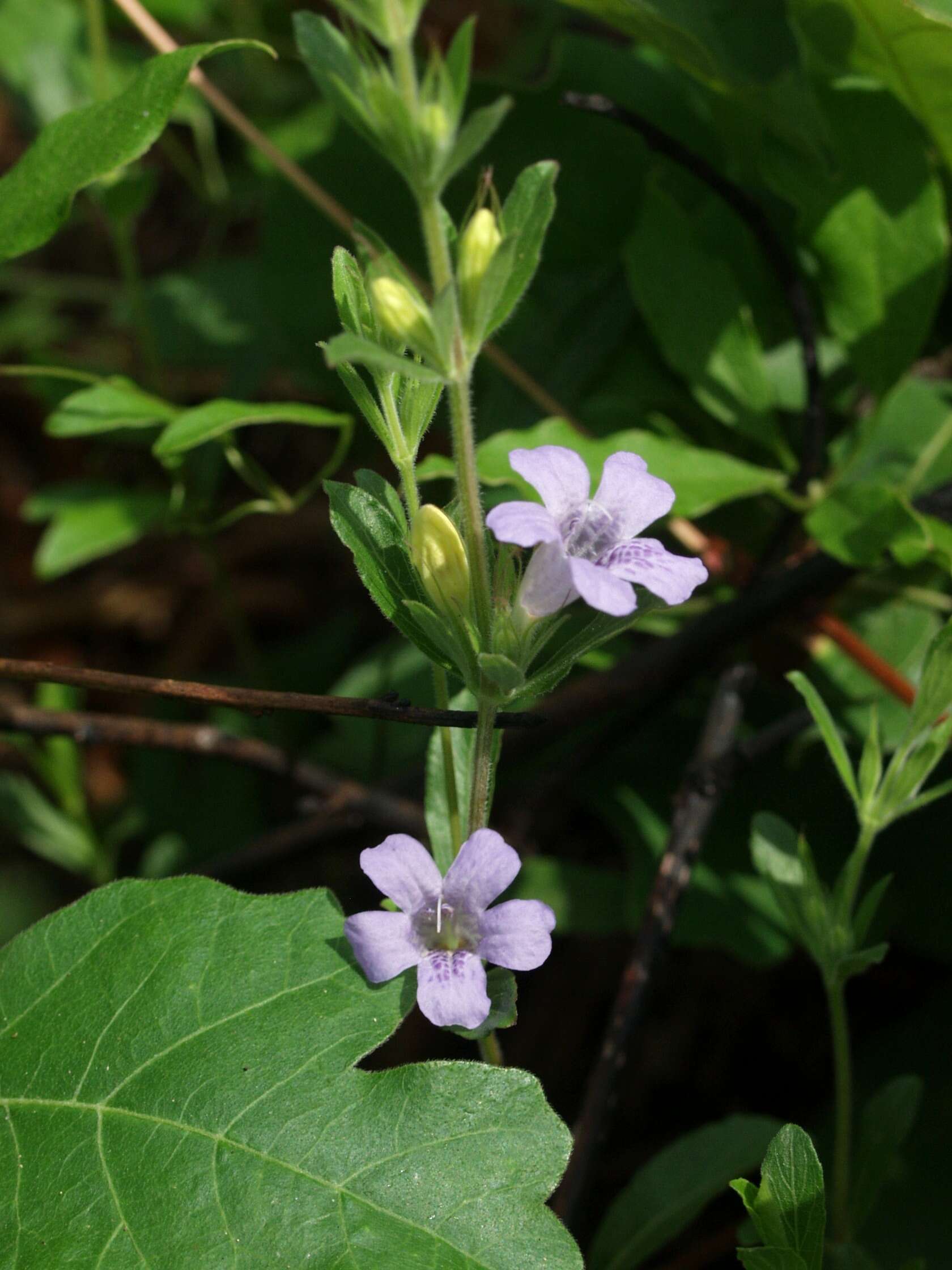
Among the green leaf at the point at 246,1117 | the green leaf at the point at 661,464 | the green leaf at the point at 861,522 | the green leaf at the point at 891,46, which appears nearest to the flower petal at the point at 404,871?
the green leaf at the point at 246,1117

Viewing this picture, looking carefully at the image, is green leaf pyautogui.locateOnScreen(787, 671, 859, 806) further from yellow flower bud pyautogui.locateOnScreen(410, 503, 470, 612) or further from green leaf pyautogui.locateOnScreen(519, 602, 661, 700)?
yellow flower bud pyautogui.locateOnScreen(410, 503, 470, 612)

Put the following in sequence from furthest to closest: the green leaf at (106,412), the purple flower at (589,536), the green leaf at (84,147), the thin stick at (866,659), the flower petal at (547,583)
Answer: the thin stick at (866,659)
the green leaf at (106,412)
the green leaf at (84,147)
the flower petal at (547,583)
the purple flower at (589,536)

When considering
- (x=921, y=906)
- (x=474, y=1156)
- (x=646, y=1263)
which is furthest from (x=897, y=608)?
(x=474, y=1156)

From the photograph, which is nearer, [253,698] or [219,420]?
[253,698]

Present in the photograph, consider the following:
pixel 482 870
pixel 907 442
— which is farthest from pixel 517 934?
pixel 907 442

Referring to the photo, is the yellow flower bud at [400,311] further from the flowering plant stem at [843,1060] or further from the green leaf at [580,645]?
the flowering plant stem at [843,1060]

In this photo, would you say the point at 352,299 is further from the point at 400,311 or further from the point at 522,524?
the point at 522,524
